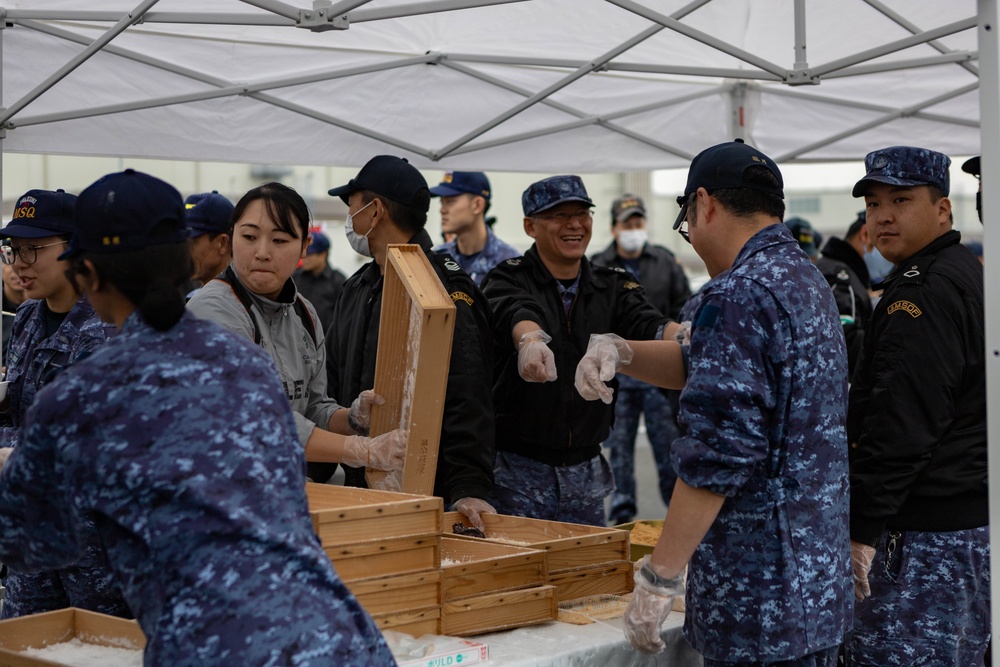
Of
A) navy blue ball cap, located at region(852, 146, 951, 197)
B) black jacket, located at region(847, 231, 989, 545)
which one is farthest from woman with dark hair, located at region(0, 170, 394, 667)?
navy blue ball cap, located at region(852, 146, 951, 197)

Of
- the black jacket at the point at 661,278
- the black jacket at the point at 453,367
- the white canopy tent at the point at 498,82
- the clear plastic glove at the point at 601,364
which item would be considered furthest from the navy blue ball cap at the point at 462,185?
the clear plastic glove at the point at 601,364

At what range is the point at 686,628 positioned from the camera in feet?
8.20

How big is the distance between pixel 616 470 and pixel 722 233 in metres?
4.86

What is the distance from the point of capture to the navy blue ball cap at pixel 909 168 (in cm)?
324

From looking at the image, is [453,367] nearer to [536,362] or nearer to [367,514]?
[536,362]

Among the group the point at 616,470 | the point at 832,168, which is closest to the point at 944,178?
the point at 616,470

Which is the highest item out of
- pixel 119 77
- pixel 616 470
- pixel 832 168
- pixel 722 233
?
pixel 832 168

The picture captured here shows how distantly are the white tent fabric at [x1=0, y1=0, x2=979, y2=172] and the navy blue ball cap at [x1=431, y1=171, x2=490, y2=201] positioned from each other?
1.09m

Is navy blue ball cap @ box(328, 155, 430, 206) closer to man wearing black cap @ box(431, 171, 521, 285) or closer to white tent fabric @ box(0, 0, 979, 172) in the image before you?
white tent fabric @ box(0, 0, 979, 172)

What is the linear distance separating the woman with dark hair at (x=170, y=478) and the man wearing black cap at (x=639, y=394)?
5.36 meters

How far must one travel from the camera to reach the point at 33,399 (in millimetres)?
3082

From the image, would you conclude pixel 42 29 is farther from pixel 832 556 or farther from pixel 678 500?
pixel 832 556

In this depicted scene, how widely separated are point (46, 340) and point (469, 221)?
3.64 meters

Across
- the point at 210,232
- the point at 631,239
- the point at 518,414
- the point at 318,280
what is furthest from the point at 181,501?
the point at 318,280
